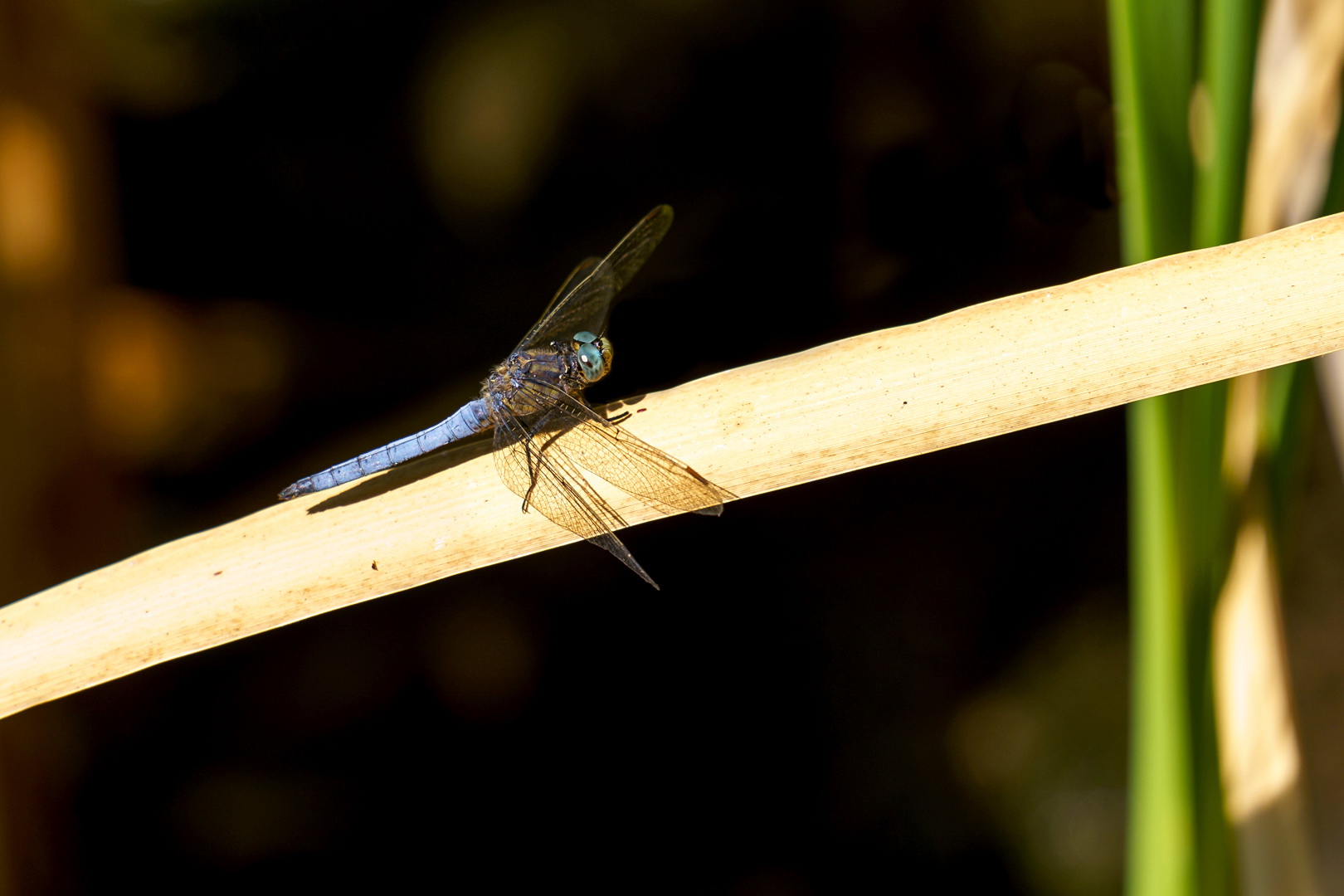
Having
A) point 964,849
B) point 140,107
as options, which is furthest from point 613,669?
point 140,107

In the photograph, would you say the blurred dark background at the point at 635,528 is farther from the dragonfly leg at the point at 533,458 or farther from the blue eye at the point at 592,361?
the dragonfly leg at the point at 533,458

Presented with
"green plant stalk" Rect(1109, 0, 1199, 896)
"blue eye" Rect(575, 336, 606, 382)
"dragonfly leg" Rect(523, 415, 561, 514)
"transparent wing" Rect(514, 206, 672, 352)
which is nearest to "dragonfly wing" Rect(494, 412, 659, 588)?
"dragonfly leg" Rect(523, 415, 561, 514)

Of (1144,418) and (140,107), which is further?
(140,107)

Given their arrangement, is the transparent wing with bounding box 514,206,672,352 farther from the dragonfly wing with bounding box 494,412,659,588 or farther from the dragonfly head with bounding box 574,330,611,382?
the dragonfly wing with bounding box 494,412,659,588

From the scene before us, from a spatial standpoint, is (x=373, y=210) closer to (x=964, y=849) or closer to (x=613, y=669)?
(x=613, y=669)

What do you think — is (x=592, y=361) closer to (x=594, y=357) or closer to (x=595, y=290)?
(x=594, y=357)

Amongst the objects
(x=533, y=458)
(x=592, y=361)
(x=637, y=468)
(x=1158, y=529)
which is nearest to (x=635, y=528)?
(x=592, y=361)

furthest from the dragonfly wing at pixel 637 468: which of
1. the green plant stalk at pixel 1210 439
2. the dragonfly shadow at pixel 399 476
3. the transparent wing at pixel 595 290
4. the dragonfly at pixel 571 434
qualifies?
the green plant stalk at pixel 1210 439
